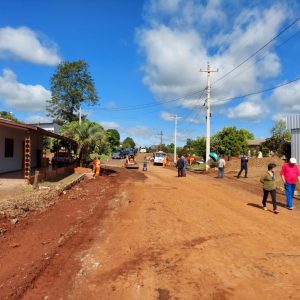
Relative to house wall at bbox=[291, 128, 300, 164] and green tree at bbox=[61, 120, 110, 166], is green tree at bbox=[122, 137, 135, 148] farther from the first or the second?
green tree at bbox=[61, 120, 110, 166]

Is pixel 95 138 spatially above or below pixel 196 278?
above

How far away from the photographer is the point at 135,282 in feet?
19.9

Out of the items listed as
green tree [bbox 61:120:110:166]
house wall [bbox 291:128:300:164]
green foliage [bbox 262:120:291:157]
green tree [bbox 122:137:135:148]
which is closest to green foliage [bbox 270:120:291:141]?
green foliage [bbox 262:120:291:157]

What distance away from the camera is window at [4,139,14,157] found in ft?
74.5

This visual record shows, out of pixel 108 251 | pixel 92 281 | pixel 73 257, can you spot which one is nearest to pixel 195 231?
pixel 108 251

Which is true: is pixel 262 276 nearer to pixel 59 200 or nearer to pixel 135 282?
pixel 135 282

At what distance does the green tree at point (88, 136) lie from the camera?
101 feet

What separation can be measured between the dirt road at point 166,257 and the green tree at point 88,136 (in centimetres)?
1813

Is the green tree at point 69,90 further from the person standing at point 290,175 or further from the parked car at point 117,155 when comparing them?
the person standing at point 290,175

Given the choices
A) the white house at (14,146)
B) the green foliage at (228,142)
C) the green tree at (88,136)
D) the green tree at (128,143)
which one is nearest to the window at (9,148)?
the white house at (14,146)

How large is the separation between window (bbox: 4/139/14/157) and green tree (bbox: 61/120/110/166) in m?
7.20

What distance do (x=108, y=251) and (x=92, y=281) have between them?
5.81ft

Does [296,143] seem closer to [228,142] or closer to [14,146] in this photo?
[14,146]

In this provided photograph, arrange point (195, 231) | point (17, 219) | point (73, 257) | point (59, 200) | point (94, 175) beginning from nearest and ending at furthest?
1. point (73, 257)
2. point (195, 231)
3. point (17, 219)
4. point (59, 200)
5. point (94, 175)
